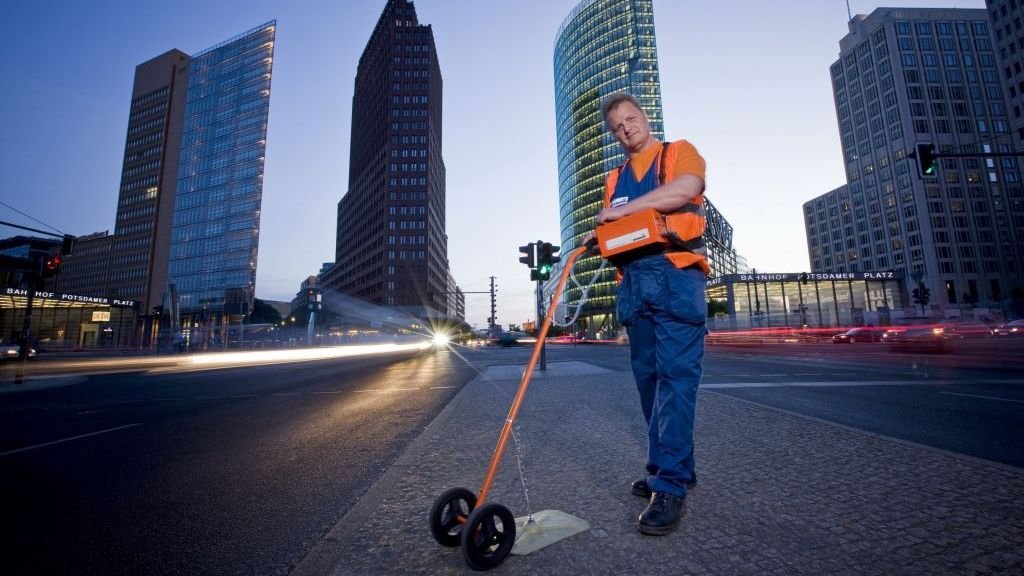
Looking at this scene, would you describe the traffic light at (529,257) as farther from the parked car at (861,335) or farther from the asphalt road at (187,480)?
the parked car at (861,335)

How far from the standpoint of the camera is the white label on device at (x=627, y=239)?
6.41 feet

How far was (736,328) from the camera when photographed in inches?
1753

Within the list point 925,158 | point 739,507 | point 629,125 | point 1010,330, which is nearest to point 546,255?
point 629,125

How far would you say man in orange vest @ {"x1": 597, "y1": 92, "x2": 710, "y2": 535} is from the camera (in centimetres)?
194

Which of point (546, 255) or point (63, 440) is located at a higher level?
point (546, 255)

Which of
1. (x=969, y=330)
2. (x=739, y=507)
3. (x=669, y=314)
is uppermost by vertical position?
(x=669, y=314)

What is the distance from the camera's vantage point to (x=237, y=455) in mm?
3555

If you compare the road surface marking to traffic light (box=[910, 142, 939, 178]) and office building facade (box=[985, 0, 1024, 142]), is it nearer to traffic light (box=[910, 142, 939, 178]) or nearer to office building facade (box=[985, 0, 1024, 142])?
traffic light (box=[910, 142, 939, 178])

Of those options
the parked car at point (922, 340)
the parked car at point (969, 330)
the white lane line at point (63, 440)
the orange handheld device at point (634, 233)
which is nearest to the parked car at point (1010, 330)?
the parked car at point (969, 330)

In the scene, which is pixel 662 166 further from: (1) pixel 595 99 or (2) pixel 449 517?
(1) pixel 595 99

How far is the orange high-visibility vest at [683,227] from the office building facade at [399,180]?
9326cm

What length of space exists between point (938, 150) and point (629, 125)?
355 feet

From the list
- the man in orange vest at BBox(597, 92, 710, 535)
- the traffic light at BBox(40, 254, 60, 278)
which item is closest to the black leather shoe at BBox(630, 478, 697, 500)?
the man in orange vest at BBox(597, 92, 710, 535)

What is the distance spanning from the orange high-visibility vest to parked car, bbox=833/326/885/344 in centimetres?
3023
